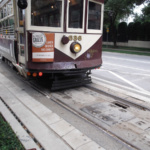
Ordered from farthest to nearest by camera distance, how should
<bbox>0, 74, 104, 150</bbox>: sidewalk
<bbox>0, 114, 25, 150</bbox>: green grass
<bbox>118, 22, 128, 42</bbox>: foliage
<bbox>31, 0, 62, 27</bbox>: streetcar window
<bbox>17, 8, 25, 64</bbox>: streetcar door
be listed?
1. <bbox>118, 22, 128, 42</bbox>: foliage
2. <bbox>17, 8, 25, 64</bbox>: streetcar door
3. <bbox>31, 0, 62, 27</bbox>: streetcar window
4. <bbox>0, 74, 104, 150</bbox>: sidewalk
5. <bbox>0, 114, 25, 150</bbox>: green grass

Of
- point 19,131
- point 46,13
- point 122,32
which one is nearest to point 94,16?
point 46,13

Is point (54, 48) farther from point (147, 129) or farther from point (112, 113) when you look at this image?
point (147, 129)

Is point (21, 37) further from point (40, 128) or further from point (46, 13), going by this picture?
point (40, 128)

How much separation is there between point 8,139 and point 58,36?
3100 mm

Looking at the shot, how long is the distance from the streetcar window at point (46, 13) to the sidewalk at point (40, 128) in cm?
220

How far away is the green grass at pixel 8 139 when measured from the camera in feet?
9.73

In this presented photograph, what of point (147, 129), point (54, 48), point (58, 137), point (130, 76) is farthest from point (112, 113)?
point (130, 76)

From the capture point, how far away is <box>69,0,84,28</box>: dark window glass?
5426mm

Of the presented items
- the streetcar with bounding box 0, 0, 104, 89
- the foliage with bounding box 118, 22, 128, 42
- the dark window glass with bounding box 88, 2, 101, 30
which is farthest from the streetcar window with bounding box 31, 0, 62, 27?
the foliage with bounding box 118, 22, 128, 42

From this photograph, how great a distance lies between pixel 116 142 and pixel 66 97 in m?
2.48

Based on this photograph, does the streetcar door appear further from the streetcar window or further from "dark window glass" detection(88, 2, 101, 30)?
"dark window glass" detection(88, 2, 101, 30)

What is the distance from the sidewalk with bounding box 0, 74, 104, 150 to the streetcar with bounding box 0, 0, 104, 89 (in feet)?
3.29

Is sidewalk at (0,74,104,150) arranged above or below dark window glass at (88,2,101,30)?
below

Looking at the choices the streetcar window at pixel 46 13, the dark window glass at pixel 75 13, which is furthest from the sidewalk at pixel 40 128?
the dark window glass at pixel 75 13
